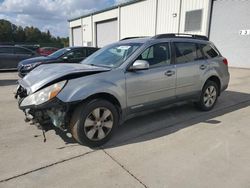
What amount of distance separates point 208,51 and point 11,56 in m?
11.3

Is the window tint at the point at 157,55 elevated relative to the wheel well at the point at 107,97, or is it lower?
elevated

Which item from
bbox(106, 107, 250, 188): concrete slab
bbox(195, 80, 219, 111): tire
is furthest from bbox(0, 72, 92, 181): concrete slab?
bbox(195, 80, 219, 111): tire

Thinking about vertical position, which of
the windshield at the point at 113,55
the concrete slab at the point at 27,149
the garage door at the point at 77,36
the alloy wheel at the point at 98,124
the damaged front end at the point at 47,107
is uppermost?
the garage door at the point at 77,36

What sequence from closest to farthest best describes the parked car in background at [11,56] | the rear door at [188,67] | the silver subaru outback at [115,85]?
the silver subaru outback at [115,85]
the rear door at [188,67]
the parked car in background at [11,56]

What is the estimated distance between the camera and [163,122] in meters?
4.76

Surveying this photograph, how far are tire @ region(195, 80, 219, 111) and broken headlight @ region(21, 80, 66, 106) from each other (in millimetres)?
3307

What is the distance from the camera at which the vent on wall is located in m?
15.1

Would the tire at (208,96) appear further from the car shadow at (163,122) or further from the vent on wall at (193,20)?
the vent on wall at (193,20)

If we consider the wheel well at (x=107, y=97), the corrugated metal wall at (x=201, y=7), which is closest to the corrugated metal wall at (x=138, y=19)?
the corrugated metal wall at (x=201, y=7)

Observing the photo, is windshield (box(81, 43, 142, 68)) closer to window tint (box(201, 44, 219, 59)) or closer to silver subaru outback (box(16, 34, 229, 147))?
silver subaru outback (box(16, 34, 229, 147))

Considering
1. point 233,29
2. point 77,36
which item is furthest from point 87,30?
point 233,29

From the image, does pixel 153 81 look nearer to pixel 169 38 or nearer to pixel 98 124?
pixel 169 38

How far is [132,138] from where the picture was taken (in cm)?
402

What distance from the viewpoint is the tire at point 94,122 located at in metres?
3.46
